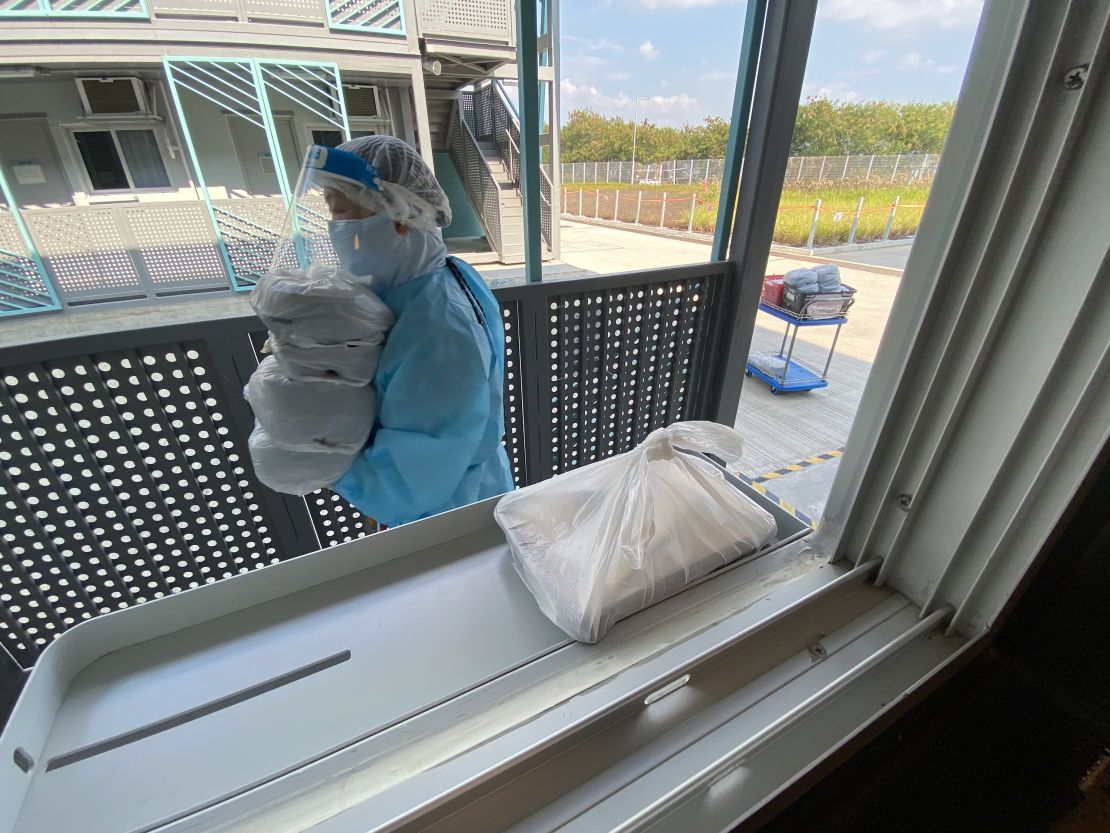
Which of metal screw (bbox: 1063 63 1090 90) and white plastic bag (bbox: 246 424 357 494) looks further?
white plastic bag (bbox: 246 424 357 494)

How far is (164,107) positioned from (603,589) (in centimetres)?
491

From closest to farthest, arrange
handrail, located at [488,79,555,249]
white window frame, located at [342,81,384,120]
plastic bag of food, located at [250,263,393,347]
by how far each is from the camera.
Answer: plastic bag of food, located at [250,263,393,347], handrail, located at [488,79,555,249], white window frame, located at [342,81,384,120]

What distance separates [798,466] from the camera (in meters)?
2.42

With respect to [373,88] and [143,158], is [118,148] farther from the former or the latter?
[373,88]

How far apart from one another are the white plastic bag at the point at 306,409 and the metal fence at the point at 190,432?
43 cm

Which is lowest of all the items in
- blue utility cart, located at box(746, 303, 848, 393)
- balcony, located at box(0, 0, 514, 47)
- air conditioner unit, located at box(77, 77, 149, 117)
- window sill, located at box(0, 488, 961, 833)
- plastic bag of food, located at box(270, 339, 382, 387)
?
blue utility cart, located at box(746, 303, 848, 393)

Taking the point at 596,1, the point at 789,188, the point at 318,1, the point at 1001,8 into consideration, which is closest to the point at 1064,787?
the point at 1001,8

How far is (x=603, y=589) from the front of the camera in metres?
0.49

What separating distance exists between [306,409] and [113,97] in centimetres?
443

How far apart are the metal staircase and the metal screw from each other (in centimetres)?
227

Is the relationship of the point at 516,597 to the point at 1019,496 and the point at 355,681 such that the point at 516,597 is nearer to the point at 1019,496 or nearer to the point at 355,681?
the point at 355,681

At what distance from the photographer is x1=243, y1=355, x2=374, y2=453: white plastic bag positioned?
2.77 feet

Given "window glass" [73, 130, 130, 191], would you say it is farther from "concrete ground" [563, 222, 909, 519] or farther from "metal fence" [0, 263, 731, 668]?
"metal fence" [0, 263, 731, 668]

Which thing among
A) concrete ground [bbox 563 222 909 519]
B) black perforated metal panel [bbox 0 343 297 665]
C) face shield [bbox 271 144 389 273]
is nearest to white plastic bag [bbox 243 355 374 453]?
face shield [bbox 271 144 389 273]
